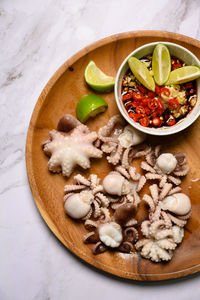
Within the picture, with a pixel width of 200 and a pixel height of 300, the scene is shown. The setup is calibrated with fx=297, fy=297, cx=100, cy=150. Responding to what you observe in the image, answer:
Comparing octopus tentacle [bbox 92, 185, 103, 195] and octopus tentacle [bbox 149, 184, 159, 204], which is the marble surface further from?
octopus tentacle [bbox 149, 184, 159, 204]

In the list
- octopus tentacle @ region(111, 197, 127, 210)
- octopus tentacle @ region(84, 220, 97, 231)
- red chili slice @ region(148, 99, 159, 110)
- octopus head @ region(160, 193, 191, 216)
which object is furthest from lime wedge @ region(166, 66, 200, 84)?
octopus tentacle @ region(84, 220, 97, 231)

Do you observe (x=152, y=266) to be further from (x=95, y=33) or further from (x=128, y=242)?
(x=95, y=33)

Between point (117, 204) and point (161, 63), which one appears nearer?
point (161, 63)

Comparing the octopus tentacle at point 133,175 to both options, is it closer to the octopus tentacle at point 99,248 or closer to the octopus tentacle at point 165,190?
the octopus tentacle at point 165,190

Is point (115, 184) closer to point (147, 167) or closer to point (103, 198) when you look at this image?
point (103, 198)

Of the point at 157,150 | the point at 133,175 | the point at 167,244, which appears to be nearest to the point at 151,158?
the point at 157,150

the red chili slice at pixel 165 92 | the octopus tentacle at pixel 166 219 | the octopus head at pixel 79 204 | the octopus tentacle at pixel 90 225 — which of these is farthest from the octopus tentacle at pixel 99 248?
the red chili slice at pixel 165 92
